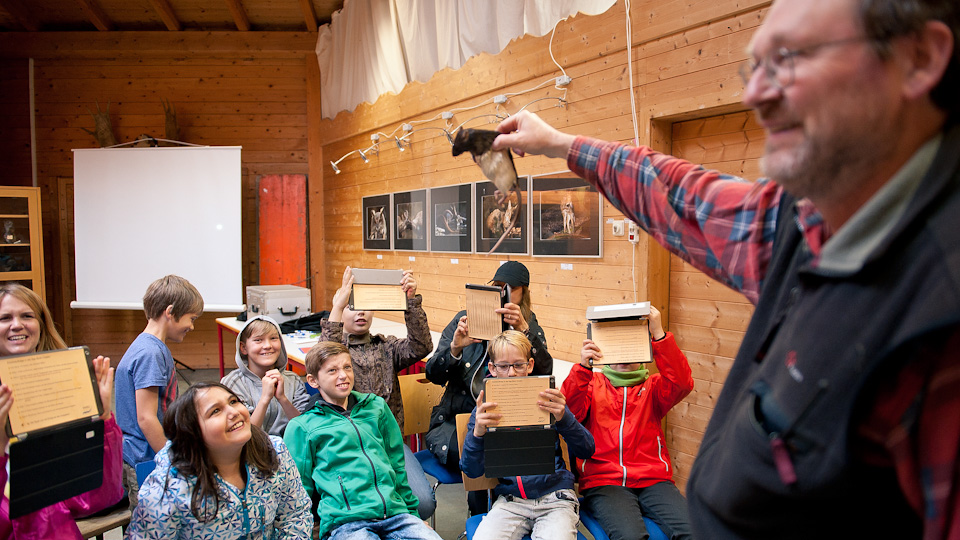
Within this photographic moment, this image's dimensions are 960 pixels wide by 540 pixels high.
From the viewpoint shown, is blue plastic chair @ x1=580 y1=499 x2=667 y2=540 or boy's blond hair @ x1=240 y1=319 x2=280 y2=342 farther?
boy's blond hair @ x1=240 y1=319 x2=280 y2=342

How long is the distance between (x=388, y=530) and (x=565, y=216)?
246 centimetres

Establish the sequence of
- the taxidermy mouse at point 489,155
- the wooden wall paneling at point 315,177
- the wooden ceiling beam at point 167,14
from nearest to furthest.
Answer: the taxidermy mouse at point 489,155, the wooden ceiling beam at point 167,14, the wooden wall paneling at point 315,177

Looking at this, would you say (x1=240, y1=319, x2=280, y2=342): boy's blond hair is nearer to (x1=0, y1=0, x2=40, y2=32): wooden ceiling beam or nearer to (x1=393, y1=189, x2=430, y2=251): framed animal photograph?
(x1=393, y1=189, x2=430, y2=251): framed animal photograph

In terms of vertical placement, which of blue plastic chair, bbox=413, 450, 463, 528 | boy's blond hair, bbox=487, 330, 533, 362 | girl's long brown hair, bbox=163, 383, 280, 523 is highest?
boy's blond hair, bbox=487, 330, 533, 362

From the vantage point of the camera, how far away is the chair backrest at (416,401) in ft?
11.0

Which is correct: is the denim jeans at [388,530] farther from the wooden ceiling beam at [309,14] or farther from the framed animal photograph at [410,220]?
the wooden ceiling beam at [309,14]

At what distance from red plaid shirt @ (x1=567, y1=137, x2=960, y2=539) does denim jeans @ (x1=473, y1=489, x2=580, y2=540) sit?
1715 mm

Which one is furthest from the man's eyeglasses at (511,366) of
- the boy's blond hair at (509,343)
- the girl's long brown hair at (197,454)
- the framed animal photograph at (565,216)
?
the framed animal photograph at (565,216)

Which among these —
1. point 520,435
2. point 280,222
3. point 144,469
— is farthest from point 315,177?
point 520,435

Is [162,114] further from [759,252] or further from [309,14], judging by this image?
[759,252]

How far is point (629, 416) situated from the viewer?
272 centimetres

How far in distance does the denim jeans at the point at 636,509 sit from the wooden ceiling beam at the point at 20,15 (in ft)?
28.8

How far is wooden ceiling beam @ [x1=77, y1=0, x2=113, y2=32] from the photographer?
23.4 feet

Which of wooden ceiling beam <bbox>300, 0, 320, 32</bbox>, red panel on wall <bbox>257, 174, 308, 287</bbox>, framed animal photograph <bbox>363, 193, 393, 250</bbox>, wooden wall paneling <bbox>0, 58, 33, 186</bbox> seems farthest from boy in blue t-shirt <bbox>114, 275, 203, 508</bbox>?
wooden wall paneling <bbox>0, 58, 33, 186</bbox>
